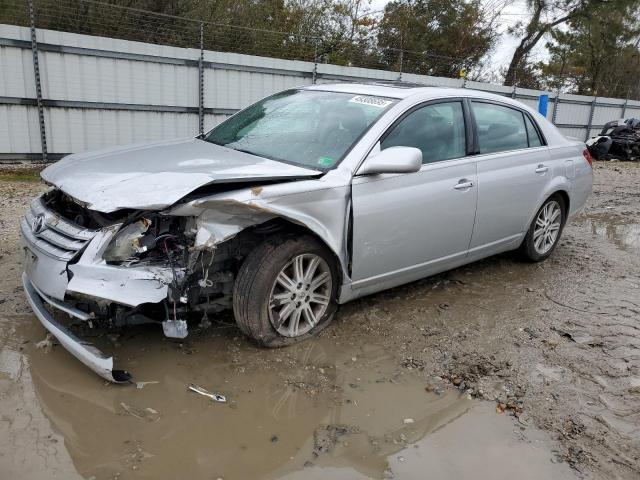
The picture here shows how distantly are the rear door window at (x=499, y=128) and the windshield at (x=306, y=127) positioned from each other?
0.99m

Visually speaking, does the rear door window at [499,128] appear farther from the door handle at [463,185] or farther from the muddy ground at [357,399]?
the muddy ground at [357,399]

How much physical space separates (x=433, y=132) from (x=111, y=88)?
7.33 m

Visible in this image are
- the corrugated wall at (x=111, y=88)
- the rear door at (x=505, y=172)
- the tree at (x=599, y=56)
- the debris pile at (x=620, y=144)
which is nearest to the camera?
the rear door at (x=505, y=172)

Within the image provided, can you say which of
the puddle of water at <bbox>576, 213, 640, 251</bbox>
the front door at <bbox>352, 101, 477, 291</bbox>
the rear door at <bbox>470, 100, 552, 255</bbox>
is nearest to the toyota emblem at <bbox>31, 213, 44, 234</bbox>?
the front door at <bbox>352, 101, 477, 291</bbox>

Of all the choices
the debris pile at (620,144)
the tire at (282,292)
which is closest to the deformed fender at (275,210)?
the tire at (282,292)

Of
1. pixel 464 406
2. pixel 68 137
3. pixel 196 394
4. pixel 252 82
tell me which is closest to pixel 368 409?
pixel 464 406

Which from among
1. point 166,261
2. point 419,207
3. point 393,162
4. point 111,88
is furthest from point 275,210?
point 111,88

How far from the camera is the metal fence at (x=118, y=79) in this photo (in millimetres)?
8922

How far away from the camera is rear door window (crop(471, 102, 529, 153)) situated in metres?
4.63

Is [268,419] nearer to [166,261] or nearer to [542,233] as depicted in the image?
[166,261]

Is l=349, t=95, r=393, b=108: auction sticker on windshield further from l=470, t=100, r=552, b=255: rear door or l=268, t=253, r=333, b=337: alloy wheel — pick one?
l=268, t=253, r=333, b=337: alloy wheel

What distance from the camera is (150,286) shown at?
3.02 m

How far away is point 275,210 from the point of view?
3.23 m

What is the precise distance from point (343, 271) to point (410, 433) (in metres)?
1.18
